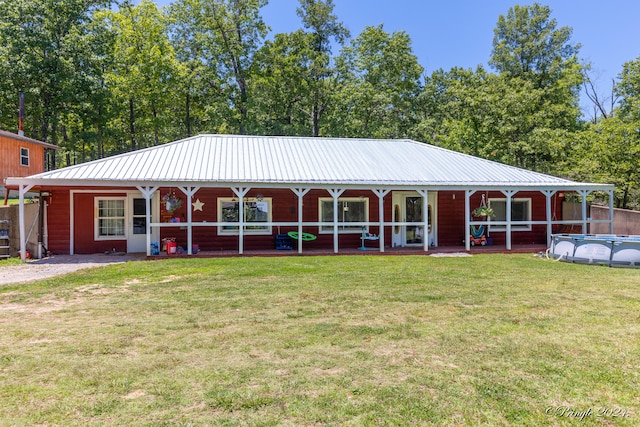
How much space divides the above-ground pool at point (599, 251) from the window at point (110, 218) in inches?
554

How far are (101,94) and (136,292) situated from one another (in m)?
22.4

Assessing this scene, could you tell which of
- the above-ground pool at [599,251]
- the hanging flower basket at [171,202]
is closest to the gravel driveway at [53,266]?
the hanging flower basket at [171,202]

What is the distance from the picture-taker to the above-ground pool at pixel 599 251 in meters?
10.3

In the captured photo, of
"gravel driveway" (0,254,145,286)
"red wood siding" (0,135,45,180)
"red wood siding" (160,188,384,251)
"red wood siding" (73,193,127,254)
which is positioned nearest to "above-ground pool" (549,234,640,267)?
"red wood siding" (160,188,384,251)

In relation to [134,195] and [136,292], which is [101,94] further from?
[136,292]

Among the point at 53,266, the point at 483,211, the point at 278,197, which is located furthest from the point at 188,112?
the point at 483,211

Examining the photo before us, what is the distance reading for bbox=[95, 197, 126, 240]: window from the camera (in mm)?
14000

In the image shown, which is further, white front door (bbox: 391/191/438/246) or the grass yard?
white front door (bbox: 391/191/438/246)

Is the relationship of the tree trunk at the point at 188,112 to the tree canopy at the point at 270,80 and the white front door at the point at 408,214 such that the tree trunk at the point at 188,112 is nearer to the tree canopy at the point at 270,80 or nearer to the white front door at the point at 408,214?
the tree canopy at the point at 270,80

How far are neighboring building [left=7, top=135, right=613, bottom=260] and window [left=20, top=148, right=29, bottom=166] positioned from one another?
31.3 ft

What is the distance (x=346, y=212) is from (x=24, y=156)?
17.2 meters

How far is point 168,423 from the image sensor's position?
9.87 feet

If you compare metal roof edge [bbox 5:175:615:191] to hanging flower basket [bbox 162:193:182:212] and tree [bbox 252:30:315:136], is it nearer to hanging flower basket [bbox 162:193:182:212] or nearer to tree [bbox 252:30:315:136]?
hanging flower basket [bbox 162:193:182:212]

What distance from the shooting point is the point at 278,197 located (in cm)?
1462
